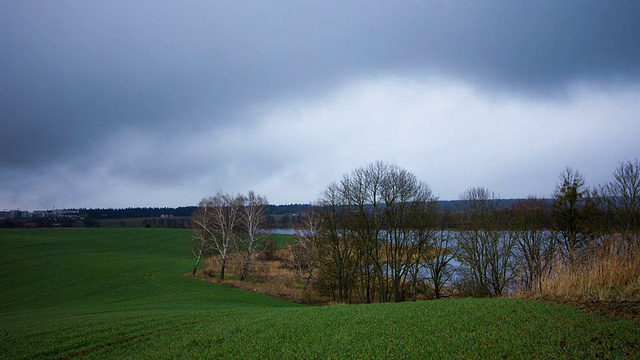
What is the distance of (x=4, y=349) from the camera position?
9.02 metres

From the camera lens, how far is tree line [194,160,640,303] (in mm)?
33469

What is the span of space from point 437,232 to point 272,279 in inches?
1010

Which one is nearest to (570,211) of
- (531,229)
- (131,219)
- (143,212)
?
(531,229)

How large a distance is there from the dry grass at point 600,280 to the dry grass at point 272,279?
2787cm

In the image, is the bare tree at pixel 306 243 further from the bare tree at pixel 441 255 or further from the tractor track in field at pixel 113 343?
the tractor track in field at pixel 113 343

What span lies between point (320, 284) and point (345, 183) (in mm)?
13363

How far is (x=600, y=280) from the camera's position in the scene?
980 centimetres

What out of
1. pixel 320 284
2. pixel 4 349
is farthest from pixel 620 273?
pixel 320 284

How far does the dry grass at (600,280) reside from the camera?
8.78 meters

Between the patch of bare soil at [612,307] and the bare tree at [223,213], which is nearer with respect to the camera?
the patch of bare soil at [612,307]

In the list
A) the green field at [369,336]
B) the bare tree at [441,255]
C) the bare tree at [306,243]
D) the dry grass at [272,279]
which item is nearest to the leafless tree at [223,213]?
the dry grass at [272,279]

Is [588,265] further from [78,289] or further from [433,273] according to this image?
[78,289]

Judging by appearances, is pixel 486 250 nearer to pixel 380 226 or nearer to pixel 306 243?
pixel 380 226

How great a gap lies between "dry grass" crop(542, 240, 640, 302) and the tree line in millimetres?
23167
